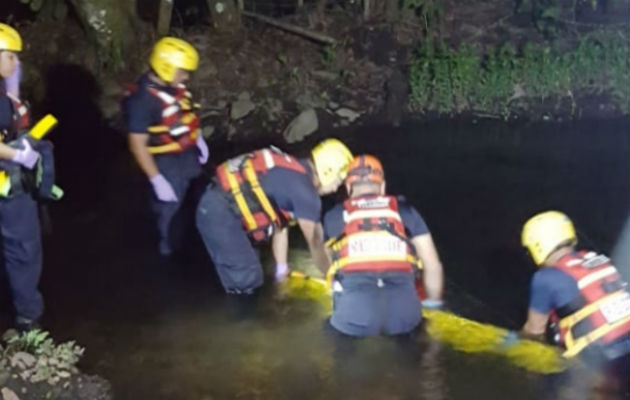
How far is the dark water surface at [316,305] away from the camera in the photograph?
638cm

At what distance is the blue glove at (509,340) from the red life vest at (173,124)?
9.56 feet

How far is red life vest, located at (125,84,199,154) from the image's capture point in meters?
7.94

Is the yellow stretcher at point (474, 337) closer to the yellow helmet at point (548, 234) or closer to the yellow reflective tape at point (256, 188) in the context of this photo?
the yellow helmet at point (548, 234)

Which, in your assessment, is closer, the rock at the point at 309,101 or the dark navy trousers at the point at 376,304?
the dark navy trousers at the point at 376,304

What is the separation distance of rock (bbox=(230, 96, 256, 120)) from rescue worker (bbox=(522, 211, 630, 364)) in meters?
6.86

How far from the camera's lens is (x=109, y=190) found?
10352mm

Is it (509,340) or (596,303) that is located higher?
(596,303)

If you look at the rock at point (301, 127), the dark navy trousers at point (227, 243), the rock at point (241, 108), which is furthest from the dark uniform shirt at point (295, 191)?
the rock at point (241, 108)

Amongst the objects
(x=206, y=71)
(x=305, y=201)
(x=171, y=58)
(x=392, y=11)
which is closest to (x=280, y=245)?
(x=305, y=201)

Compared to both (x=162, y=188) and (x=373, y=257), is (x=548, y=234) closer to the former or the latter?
(x=373, y=257)

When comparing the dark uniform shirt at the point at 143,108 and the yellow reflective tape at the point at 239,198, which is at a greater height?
the dark uniform shirt at the point at 143,108

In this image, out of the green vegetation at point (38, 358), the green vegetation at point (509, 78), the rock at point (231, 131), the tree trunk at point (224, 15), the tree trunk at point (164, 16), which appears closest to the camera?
the green vegetation at point (38, 358)

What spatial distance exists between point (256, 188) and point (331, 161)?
0.58 m

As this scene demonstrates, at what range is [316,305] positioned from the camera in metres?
7.52
